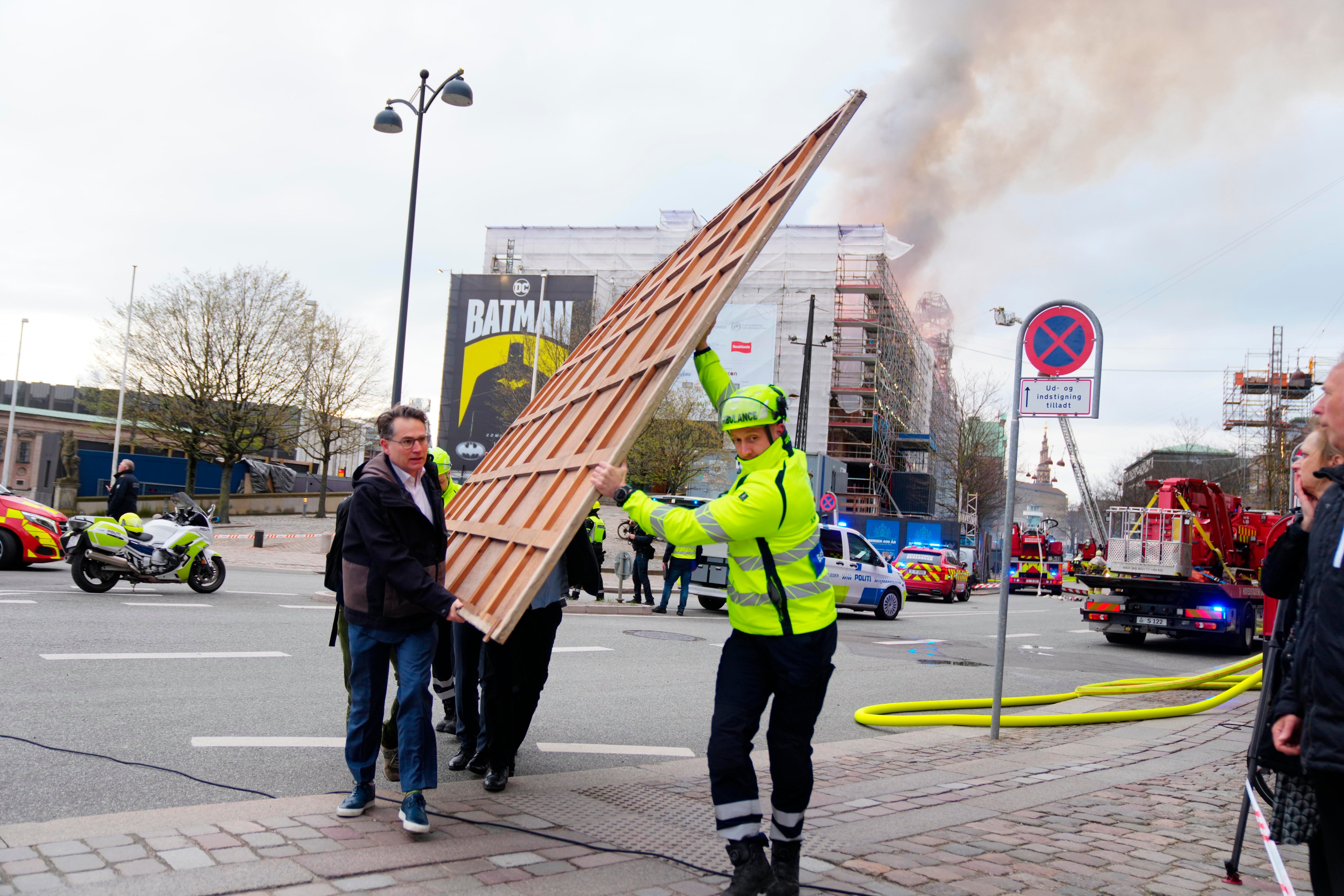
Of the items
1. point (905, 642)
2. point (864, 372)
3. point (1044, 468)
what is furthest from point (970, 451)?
point (1044, 468)

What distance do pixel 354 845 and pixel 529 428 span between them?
2.93 metres

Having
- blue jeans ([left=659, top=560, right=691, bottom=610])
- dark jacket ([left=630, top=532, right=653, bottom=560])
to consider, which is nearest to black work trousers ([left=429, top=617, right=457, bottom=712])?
blue jeans ([left=659, top=560, right=691, bottom=610])

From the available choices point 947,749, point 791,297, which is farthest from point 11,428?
point 947,749

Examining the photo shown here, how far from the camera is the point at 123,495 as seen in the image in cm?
1602

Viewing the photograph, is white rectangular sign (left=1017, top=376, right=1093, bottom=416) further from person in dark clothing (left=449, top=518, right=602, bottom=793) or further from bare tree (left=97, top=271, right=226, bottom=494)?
bare tree (left=97, top=271, right=226, bottom=494)

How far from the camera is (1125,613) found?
54.3ft

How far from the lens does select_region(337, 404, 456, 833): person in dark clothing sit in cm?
430

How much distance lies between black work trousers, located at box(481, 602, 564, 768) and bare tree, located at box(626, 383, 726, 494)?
1498 inches

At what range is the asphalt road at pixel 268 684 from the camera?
511cm

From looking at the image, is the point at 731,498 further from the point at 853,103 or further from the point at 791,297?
the point at 791,297

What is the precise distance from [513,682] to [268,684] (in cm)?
338

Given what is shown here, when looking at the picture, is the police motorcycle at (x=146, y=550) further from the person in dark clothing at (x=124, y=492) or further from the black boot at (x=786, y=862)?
the black boot at (x=786, y=862)

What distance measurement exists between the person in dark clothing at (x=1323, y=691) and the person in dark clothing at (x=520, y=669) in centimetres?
316

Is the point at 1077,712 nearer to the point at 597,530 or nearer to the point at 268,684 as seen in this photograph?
the point at 268,684
